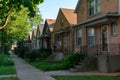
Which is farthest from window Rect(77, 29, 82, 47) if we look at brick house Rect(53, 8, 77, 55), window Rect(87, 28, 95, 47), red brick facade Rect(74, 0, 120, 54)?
brick house Rect(53, 8, 77, 55)

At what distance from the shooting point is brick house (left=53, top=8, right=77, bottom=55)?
3419 cm

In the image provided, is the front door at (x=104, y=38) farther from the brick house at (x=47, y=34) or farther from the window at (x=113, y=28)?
the brick house at (x=47, y=34)

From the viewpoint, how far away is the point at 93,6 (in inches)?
1058

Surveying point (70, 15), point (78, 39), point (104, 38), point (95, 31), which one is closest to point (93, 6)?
point (95, 31)

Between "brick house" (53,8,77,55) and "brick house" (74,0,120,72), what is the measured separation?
10.2ft

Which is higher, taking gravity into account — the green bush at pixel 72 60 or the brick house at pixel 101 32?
the brick house at pixel 101 32

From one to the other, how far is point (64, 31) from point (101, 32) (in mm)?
10825

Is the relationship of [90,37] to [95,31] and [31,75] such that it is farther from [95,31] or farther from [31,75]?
[31,75]

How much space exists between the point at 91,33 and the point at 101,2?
142 inches

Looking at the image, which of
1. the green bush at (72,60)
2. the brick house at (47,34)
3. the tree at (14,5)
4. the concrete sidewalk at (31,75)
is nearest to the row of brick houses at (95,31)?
the green bush at (72,60)

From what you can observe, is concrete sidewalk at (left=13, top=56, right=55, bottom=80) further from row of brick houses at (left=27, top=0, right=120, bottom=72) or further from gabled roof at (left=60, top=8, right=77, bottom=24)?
gabled roof at (left=60, top=8, right=77, bottom=24)

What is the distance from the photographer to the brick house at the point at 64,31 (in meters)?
34.2

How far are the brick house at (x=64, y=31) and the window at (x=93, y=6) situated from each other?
19.1 ft

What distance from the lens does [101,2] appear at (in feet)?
81.4
